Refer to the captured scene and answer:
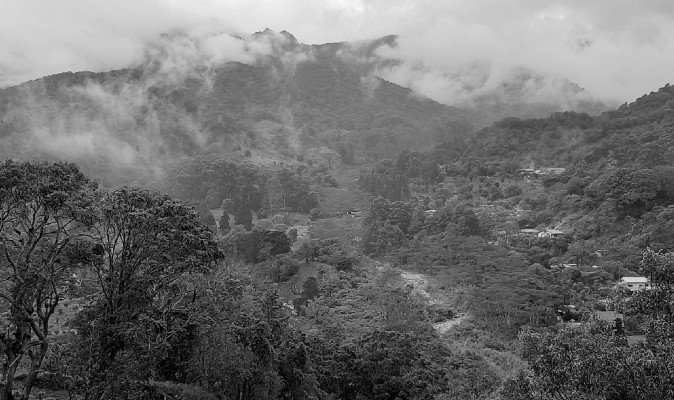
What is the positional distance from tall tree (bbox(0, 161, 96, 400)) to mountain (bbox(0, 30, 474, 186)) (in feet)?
201

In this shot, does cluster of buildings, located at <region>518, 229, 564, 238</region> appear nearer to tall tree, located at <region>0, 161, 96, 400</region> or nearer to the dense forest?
the dense forest

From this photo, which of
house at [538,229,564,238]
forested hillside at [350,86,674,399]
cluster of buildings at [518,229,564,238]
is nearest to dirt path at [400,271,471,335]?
forested hillside at [350,86,674,399]

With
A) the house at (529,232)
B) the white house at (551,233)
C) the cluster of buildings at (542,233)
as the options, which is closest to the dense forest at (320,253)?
the white house at (551,233)

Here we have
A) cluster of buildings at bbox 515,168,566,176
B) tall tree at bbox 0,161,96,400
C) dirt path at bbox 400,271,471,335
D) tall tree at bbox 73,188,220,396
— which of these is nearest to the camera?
tall tree at bbox 0,161,96,400

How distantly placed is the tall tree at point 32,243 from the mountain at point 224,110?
61.4 metres

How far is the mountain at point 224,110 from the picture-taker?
247 feet

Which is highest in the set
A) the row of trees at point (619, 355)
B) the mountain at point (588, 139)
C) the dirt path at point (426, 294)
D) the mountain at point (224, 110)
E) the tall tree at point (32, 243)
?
the mountain at point (224, 110)

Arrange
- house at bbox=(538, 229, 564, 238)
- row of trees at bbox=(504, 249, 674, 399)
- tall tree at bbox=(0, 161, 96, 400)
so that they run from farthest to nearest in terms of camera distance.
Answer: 1. house at bbox=(538, 229, 564, 238)
2. tall tree at bbox=(0, 161, 96, 400)
3. row of trees at bbox=(504, 249, 674, 399)

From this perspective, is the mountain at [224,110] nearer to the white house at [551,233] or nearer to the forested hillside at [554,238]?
the forested hillside at [554,238]

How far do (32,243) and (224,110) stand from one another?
322 ft

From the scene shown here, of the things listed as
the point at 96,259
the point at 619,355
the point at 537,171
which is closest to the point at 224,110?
the point at 537,171

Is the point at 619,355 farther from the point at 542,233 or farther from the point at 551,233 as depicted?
the point at 542,233

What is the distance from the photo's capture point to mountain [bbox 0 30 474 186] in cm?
7544

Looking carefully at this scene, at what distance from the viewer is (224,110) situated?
10475 cm
